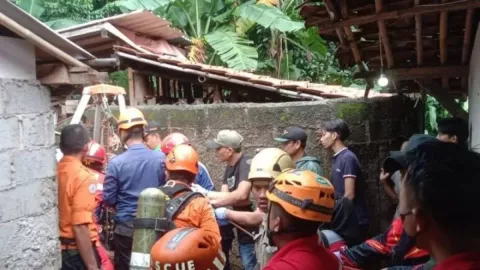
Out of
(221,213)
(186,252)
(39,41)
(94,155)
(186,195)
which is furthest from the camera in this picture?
(94,155)

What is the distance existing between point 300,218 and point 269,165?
62.8 inches

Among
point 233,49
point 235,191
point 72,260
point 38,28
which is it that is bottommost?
point 72,260

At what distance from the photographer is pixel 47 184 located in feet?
13.6

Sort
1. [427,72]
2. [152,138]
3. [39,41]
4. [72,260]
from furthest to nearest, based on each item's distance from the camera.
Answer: [152,138], [427,72], [72,260], [39,41]

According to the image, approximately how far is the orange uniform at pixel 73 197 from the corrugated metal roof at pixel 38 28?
2.90ft

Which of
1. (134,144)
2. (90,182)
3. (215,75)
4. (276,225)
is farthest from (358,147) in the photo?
(276,225)

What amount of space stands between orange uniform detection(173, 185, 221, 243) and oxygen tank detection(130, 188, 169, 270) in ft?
0.56

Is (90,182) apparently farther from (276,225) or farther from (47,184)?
(276,225)

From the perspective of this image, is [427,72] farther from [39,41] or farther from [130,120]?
[39,41]

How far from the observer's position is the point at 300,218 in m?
2.75

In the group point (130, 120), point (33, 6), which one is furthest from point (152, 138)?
point (33, 6)

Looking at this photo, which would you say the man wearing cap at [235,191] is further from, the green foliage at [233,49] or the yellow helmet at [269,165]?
the green foliage at [233,49]

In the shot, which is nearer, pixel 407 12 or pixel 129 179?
pixel 407 12

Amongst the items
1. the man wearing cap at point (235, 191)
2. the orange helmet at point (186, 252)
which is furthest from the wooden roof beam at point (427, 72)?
the orange helmet at point (186, 252)
